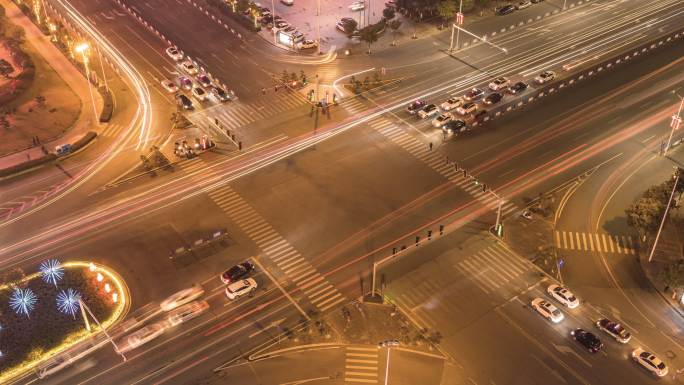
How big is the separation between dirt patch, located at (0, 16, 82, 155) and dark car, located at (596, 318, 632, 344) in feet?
293

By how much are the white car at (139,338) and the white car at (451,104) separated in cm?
6358

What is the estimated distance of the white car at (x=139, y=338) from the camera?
248ft

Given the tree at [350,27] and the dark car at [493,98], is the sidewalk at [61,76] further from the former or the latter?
the dark car at [493,98]

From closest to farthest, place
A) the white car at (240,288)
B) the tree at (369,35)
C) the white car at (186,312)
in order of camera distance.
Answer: the white car at (186,312) → the white car at (240,288) → the tree at (369,35)

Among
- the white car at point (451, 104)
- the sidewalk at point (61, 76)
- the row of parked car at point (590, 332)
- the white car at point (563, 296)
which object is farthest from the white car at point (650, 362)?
the sidewalk at point (61, 76)

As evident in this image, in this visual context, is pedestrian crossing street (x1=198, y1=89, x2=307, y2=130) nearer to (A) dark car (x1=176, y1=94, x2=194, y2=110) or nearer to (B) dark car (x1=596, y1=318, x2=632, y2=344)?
(A) dark car (x1=176, y1=94, x2=194, y2=110)

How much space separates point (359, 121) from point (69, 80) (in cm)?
5776

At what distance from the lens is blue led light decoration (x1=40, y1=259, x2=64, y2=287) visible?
274 ft

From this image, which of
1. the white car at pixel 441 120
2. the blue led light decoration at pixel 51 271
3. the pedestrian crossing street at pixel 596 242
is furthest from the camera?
the white car at pixel 441 120

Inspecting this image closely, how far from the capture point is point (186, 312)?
7894 centimetres

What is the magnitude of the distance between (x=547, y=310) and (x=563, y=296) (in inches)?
133

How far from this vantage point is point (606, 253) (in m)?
88.1

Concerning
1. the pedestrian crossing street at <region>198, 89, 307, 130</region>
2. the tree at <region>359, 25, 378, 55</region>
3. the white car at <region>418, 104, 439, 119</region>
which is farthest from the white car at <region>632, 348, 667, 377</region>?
the tree at <region>359, 25, 378, 55</region>

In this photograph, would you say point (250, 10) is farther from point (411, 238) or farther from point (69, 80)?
point (411, 238)
